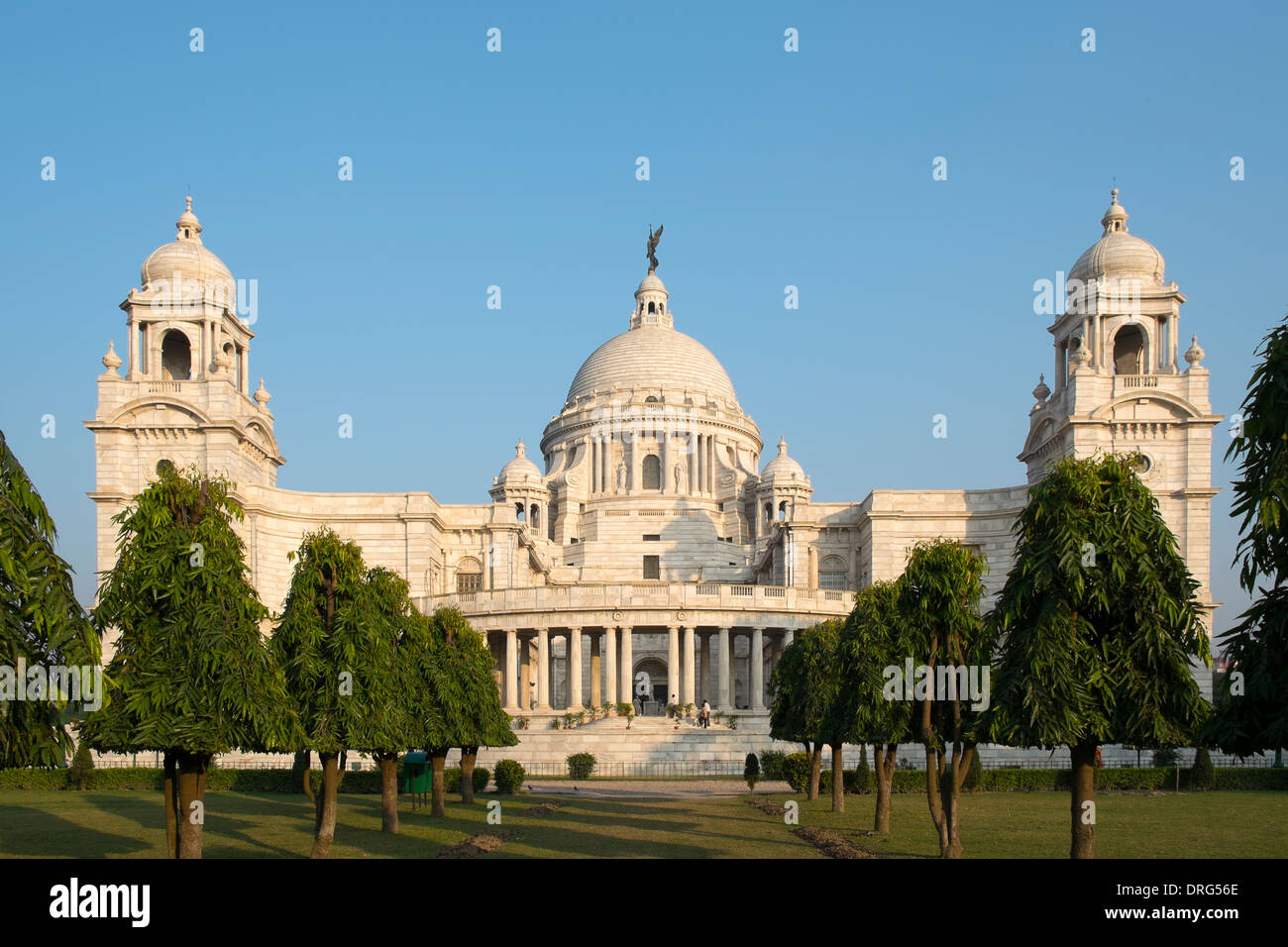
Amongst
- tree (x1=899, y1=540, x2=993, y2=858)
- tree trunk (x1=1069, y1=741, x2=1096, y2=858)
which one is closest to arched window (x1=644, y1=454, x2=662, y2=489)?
tree (x1=899, y1=540, x2=993, y2=858)

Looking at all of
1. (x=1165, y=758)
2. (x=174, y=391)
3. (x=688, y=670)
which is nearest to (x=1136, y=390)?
(x=1165, y=758)

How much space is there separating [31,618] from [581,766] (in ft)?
130

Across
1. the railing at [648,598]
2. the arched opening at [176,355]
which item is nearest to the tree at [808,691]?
the railing at [648,598]

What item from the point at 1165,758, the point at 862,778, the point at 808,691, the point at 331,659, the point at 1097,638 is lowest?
the point at 1165,758

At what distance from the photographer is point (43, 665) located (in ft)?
62.8

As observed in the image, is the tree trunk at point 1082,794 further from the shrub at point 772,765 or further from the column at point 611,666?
the column at point 611,666

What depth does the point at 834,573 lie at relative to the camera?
9281 centimetres

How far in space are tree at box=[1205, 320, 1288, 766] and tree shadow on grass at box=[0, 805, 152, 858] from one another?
2349 centimetres

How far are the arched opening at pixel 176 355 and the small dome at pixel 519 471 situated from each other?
86.6 feet

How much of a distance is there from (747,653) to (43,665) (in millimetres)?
70821

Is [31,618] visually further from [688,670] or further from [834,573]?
[834,573]
